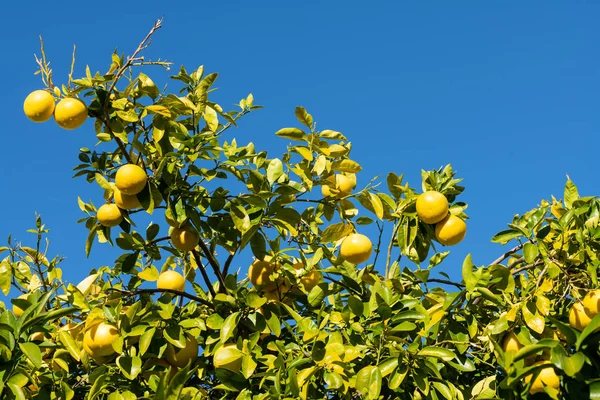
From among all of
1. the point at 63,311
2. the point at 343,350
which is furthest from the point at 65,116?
the point at 343,350

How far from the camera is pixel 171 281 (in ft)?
9.77

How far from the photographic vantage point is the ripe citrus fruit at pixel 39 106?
8.86 ft

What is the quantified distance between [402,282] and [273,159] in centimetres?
76

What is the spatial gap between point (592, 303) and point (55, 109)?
2.06 meters

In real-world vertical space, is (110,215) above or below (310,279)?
above

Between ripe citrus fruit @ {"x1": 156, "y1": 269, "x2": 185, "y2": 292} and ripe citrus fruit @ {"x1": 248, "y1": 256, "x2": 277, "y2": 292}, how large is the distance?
37cm

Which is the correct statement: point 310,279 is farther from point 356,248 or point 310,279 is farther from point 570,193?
point 570,193

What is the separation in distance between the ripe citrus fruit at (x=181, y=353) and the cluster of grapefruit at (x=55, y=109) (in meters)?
0.93

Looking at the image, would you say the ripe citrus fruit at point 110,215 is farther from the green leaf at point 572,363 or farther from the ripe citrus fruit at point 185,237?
the green leaf at point 572,363

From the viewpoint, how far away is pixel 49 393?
8.71ft

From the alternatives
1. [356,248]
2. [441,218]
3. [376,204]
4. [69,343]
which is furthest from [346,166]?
[69,343]

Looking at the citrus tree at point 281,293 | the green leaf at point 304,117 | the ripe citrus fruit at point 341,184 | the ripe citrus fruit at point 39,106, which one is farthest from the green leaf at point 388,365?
the ripe citrus fruit at point 39,106

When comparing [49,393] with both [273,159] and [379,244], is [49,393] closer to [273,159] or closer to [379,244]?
[273,159]

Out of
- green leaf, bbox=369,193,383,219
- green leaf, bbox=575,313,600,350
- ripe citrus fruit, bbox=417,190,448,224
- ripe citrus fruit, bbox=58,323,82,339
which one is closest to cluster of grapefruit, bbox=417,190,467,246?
ripe citrus fruit, bbox=417,190,448,224
